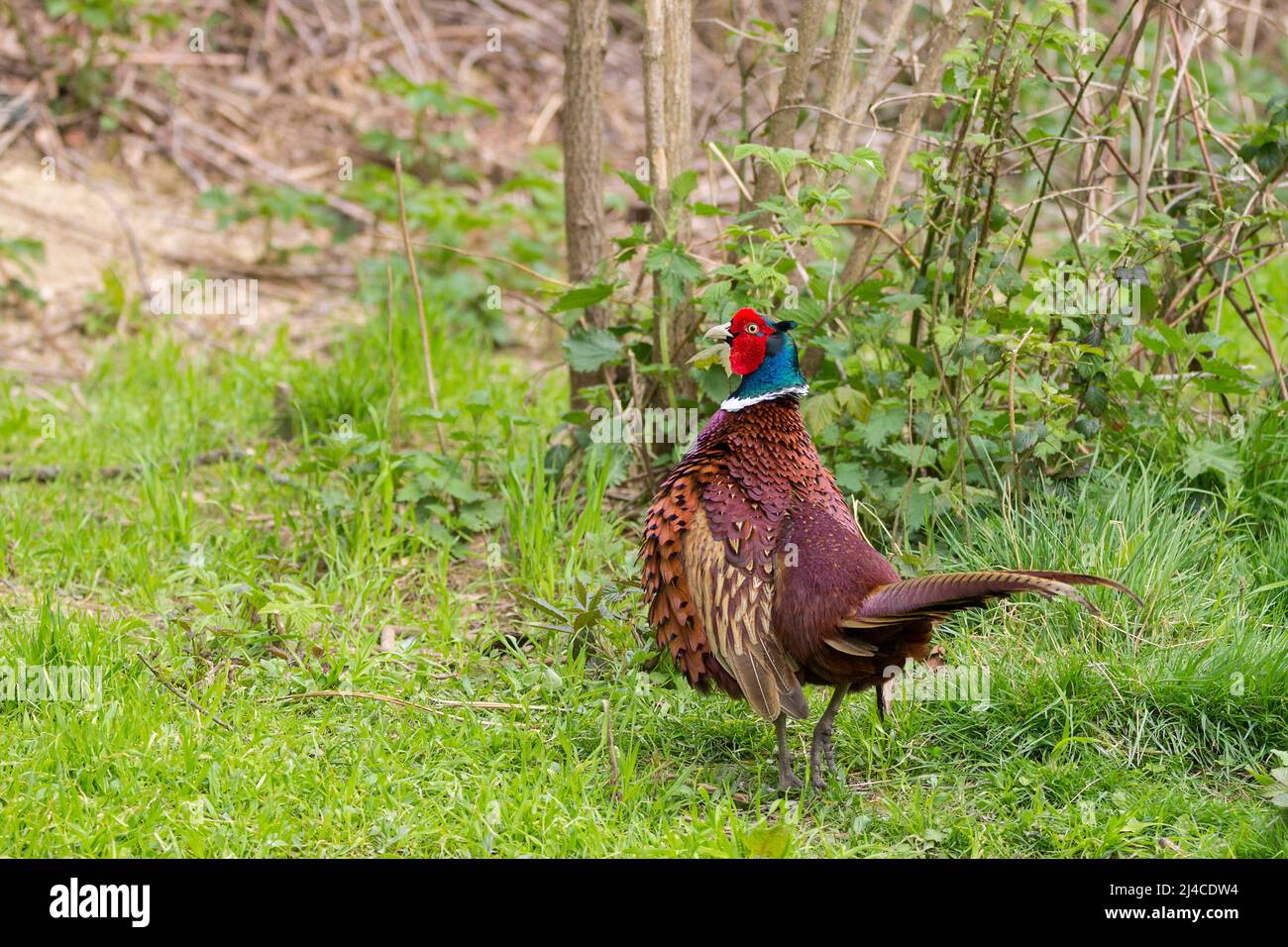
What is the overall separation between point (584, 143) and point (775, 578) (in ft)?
7.28

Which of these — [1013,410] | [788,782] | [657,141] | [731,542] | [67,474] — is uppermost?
[657,141]

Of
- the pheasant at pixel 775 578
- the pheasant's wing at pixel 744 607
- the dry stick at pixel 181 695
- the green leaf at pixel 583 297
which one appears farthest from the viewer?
the green leaf at pixel 583 297

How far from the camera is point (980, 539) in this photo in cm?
406

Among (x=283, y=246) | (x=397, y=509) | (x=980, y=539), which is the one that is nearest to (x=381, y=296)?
(x=283, y=246)

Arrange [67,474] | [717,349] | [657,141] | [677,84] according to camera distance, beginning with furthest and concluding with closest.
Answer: [67,474]
[677,84]
[657,141]
[717,349]

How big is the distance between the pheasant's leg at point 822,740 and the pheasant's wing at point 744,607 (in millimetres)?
159

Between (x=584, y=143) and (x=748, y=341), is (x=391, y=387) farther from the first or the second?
(x=748, y=341)

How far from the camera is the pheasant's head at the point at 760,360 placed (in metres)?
3.59

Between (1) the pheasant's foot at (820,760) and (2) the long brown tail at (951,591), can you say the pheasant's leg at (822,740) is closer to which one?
(1) the pheasant's foot at (820,760)

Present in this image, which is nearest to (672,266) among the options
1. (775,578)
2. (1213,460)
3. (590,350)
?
(590,350)

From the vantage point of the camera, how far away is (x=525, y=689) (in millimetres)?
3816

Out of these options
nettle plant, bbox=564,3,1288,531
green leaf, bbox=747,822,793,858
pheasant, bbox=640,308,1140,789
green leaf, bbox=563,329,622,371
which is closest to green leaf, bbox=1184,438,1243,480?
nettle plant, bbox=564,3,1288,531

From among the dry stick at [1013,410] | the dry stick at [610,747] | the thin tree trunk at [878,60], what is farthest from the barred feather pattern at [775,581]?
the thin tree trunk at [878,60]

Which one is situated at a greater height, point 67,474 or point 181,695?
point 67,474
